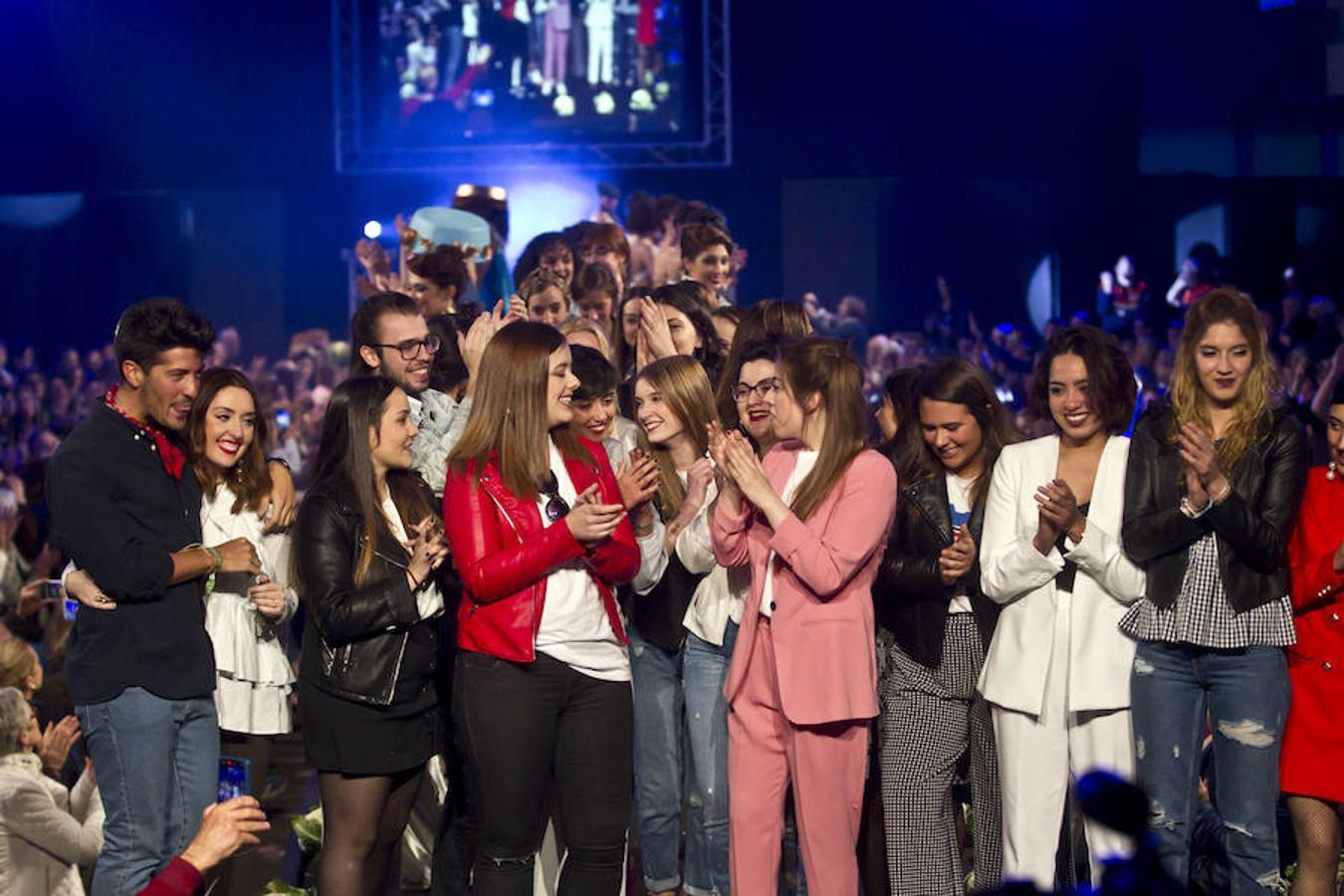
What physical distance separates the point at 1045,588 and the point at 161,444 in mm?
2094

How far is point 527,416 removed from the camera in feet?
11.5

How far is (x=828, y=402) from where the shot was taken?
12.2ft

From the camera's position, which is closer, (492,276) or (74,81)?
(492,276)

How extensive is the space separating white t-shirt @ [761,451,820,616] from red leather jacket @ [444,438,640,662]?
13.9 inches

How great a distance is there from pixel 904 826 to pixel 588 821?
86cm

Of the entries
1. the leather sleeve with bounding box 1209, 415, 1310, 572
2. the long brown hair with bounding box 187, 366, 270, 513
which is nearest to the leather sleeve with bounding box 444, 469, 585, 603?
the long brown hair with bounding box 187, 366, 270, 513

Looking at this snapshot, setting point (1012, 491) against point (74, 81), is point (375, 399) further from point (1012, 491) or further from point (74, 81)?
point (74, 81)

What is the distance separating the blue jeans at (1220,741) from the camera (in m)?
3.54

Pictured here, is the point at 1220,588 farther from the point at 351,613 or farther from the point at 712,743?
the point at 351,613

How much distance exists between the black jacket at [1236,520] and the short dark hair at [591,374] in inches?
54.3

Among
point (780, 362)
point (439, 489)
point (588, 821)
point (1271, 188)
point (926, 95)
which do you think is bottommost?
point (588, 821)

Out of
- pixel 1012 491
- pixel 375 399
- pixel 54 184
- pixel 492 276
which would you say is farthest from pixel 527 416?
pixel 54 184

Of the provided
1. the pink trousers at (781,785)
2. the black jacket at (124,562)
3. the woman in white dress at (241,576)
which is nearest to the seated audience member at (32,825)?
the woman in white dress at (241,576)

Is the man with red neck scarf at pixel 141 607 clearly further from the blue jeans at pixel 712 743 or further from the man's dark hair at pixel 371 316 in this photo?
the blue jeans at pixel 712 743
